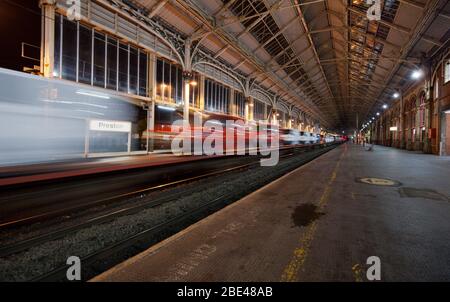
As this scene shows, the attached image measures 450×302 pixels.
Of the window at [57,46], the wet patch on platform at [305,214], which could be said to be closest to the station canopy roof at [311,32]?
the window at [57,46]

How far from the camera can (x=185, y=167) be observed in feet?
41.0

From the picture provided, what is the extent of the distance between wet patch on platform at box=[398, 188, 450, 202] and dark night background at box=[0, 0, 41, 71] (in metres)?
16.9

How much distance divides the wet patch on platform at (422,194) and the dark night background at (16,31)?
16866mm

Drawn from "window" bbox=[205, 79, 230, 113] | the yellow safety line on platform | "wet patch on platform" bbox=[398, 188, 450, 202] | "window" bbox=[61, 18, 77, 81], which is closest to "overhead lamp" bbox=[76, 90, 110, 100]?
"window" bbox=[61, 18, 77, 81]

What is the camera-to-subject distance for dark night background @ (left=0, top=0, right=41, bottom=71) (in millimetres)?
10875

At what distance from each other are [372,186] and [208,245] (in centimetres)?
673

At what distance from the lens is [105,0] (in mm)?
13539

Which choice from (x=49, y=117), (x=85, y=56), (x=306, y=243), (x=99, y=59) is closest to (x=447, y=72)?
(x=306, y=243)

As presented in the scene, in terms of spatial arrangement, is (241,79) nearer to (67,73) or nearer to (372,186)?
(67,73)

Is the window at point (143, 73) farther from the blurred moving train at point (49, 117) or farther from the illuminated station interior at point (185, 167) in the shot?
the blurred moving train at point (49, 117)

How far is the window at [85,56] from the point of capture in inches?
522
